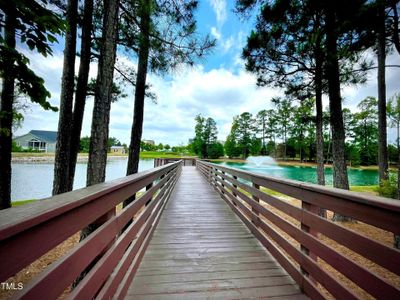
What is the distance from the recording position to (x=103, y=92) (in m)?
3.28

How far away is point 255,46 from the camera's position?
5.98m

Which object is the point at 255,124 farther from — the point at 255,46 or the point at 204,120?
the point at 255,46

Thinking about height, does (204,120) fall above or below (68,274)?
above

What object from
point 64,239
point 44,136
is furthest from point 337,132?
point 44,136

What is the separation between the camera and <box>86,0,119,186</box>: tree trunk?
3.23 meters

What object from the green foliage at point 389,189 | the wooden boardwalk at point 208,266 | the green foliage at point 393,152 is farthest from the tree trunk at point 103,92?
the green foliage at point 393,152

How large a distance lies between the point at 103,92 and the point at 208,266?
2997 millimetres

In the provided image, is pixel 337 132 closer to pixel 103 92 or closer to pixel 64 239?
pixel 103 92

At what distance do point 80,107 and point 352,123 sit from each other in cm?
4103

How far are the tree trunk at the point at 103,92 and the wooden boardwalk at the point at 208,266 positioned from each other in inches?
59.6

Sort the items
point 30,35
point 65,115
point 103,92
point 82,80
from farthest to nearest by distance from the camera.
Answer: point 82,80 → point 65,115 → point 103,92 → point 30,35

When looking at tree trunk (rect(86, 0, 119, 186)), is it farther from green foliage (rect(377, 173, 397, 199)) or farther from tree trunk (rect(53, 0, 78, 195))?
green foliage (rect(377, 173, 397, 199))

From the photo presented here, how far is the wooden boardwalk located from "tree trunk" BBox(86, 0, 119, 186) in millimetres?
1515

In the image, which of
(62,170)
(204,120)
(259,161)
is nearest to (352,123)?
(259,161)
